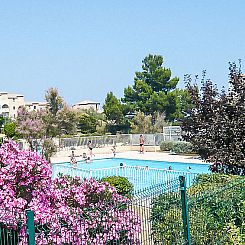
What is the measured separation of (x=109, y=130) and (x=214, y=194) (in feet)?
136

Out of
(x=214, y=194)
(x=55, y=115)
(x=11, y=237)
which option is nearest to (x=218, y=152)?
(x=214, y=194)

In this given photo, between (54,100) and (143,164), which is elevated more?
(54,100)

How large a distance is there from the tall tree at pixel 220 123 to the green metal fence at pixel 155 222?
304cm

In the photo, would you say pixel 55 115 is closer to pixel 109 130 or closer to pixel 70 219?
pixel 109 130

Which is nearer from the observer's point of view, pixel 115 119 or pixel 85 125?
pixel 85 125

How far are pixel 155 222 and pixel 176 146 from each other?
2458 cm

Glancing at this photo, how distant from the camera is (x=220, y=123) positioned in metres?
10.5

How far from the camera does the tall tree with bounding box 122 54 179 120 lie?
163 ft

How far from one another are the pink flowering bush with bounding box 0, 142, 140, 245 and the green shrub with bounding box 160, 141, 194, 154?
22.3 meters

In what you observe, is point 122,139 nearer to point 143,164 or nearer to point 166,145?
point 166,145

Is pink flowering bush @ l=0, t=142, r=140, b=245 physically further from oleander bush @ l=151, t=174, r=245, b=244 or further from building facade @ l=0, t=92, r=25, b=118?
building facade @ l=0, t=92, r=25, b=118

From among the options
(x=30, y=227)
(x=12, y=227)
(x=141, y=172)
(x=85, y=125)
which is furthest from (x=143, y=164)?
(x=30, y=227)

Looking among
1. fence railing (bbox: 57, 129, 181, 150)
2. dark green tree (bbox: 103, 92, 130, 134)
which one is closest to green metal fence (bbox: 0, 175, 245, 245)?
fence railing (bbox: 57, 129, 181, 150)

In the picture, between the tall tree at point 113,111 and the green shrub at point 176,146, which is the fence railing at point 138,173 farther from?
the tall tree at point 113,111
